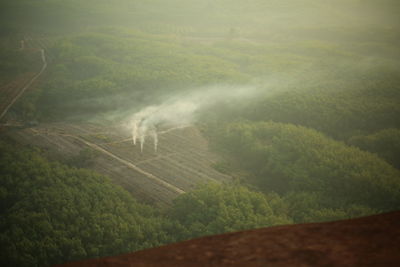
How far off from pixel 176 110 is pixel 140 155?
35.4 feet

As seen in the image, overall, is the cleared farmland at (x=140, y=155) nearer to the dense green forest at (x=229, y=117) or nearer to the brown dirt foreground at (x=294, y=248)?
the dense green forest at (x=229, y=117)

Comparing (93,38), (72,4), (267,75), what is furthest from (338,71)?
(72,4)

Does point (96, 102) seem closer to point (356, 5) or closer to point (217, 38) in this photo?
point (217, 38)

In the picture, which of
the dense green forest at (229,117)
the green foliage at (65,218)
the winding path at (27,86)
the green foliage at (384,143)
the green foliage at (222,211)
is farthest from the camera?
the winding path at (27,86)

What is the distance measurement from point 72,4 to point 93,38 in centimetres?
2975

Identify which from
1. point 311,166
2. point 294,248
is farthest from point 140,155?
point 294,248

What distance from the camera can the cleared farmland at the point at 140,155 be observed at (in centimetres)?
2028

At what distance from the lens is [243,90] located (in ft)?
122

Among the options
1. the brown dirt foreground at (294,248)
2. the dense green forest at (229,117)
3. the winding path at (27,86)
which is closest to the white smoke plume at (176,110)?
the dense green forest at (229,117)

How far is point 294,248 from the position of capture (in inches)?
93.9

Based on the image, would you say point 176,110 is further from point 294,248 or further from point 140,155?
point 294,248

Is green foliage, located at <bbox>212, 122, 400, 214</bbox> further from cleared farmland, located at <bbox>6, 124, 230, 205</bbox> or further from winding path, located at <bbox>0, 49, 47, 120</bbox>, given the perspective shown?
winding path, located at <bbox>0, 49, 47, 120</bbox>

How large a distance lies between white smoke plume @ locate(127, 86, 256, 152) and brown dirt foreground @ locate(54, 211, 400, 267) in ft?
75.6

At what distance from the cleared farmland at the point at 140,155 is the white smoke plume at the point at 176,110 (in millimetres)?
1068
